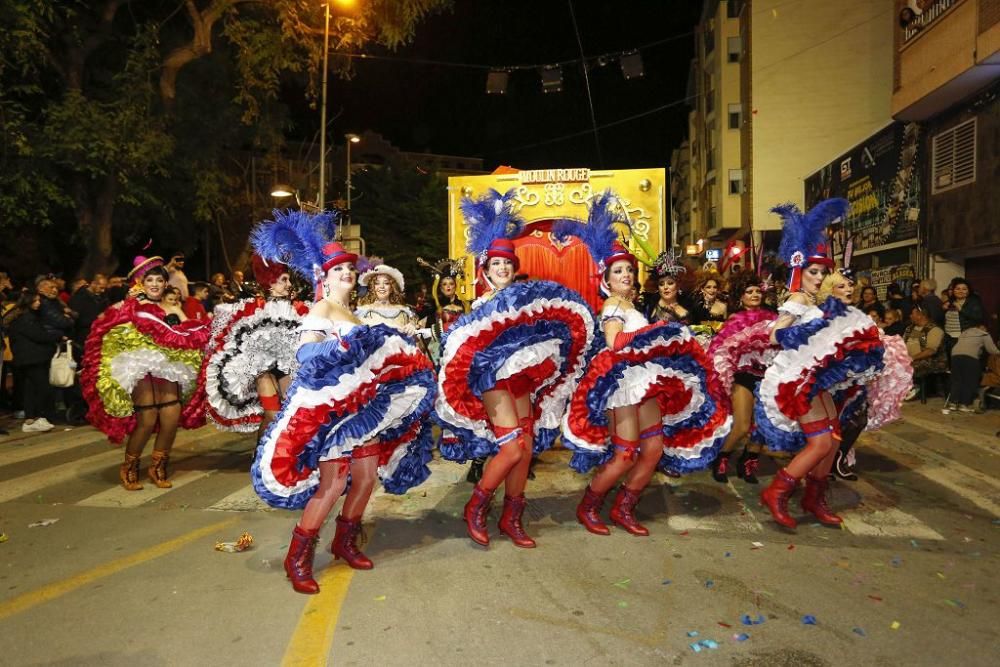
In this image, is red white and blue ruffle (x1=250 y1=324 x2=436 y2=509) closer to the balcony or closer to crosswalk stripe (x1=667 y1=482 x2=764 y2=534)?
crosswalk stripe (x1=667 y1=482 x2=764 y2=534)

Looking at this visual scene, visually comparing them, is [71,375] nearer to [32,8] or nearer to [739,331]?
[32,8]

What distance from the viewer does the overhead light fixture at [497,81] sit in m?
14.4

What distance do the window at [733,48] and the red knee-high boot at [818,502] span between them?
29.2 metres

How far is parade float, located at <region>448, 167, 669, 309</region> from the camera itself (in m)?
10.4

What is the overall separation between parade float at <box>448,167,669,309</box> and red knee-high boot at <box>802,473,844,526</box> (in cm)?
542

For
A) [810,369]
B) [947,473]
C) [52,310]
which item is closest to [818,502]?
[810,369]

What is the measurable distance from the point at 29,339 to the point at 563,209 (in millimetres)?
7233

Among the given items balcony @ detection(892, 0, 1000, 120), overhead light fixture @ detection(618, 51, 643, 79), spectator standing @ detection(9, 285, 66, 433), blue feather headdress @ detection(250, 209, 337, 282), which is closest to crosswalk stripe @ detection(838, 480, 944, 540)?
blue feather headdress @ detection(250, 209, 337, 282)

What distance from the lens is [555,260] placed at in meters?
10.6

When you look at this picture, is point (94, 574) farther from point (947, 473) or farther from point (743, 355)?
point (947, 473)

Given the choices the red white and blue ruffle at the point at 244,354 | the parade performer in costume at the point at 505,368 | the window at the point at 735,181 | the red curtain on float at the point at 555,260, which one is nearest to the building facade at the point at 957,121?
the red curtain on float at the point at 555,260

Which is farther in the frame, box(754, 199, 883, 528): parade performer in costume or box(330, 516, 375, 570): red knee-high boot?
box(754, 199, 883, 528): parade performer in costume

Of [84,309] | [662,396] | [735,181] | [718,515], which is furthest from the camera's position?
[735,181]

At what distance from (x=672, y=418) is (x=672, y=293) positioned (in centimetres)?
186
